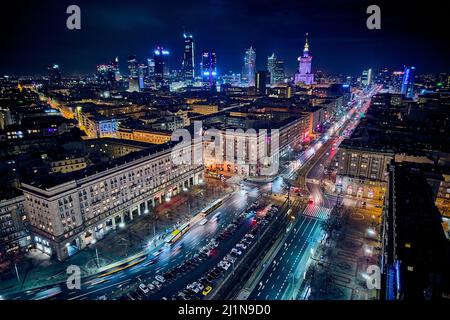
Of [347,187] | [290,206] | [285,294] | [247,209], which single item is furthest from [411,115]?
[285,294]

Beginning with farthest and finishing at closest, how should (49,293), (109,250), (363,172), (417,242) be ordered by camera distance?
(363,172) → (109,250) → (49,293) → (417,242)

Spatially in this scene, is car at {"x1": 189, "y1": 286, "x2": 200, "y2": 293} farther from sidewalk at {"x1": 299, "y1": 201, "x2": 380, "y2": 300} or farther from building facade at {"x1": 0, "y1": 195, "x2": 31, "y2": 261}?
building facade at {"x1": 0, "y1": 195, "x2": 31, "y2": 261}

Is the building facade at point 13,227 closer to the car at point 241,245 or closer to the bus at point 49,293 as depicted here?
the bus at point 49,293

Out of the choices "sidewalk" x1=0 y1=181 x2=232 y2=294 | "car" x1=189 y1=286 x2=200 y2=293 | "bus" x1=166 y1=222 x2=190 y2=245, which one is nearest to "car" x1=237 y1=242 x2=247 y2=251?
"bus" x1=166 y1=222 x2=190 y2=245

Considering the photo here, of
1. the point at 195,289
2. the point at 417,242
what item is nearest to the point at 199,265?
the point at 195,289

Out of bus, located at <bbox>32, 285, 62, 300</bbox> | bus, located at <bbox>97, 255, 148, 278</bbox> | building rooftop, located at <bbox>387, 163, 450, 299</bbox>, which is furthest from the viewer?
bus, located at <bbox>97, 255, 148, 278</bbox>

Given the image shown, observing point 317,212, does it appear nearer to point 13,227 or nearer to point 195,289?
point 195,289
